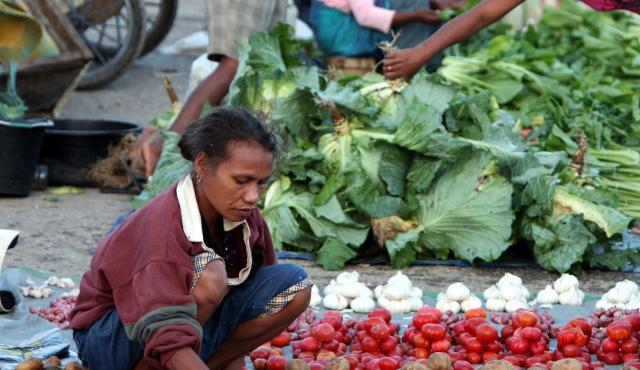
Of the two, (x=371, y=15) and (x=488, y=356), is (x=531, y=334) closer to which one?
(x=488, y=356)

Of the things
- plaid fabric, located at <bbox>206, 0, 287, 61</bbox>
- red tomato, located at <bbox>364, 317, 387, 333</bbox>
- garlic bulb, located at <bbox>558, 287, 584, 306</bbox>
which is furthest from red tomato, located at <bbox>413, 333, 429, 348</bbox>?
plaid fabric, located at <bbox>206, 0, 287, 61</bbox>

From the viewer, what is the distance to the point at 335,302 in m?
4.26

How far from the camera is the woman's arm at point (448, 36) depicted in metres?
4.77

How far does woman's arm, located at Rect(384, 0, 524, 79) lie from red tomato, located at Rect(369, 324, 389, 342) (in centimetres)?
158

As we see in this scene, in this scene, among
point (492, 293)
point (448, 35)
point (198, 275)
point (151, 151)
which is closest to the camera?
point (198, 275)

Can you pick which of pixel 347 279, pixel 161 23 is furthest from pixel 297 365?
pixel 161 23

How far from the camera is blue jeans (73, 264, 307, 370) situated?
3.05 m

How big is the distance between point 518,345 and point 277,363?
762 millimetres

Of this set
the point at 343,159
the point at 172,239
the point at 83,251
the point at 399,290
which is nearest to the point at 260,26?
the point at 343,159

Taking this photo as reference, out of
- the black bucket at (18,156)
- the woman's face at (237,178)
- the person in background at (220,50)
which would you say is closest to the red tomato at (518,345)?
the woman's face at (237,178)

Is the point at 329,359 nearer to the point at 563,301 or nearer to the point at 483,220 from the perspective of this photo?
the point at 563,301

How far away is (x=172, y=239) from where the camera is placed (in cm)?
286

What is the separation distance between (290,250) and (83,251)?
940 millimetres

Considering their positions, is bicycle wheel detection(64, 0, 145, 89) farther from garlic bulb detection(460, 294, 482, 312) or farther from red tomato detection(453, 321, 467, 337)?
red tomato detection(453, 321, 467, 337)
